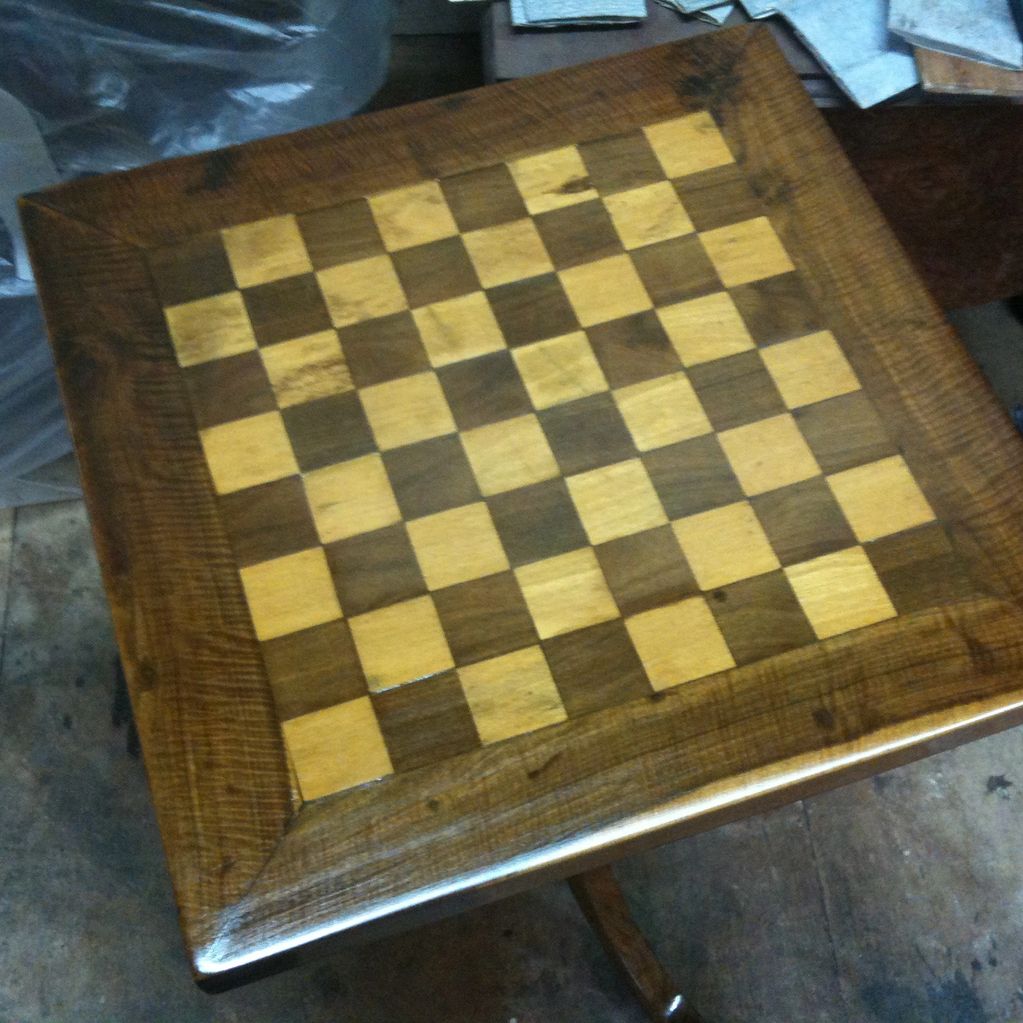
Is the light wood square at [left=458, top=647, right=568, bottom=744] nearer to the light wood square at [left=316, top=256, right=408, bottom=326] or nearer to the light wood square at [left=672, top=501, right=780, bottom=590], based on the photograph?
the light wood square at [left=672, top=501, right=780, bottom=590]

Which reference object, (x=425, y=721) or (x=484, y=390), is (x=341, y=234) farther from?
(x=425, y=721)

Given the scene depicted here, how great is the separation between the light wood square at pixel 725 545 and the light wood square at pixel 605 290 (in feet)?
0.63

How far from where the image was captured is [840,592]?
2.51 feet

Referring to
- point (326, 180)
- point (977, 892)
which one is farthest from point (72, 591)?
point (977, 892)

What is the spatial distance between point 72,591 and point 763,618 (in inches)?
43.7

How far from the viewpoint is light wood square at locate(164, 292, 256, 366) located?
0.86 metres

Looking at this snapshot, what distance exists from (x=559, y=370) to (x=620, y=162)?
0.74 feet

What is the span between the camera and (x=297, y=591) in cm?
76

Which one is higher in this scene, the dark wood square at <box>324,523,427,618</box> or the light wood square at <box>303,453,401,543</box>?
the light wood square at <box>303,453,401,543</box>

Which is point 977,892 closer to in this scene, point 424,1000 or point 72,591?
point 424,1000

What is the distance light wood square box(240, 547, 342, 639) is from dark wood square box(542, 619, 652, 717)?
0.53 ft

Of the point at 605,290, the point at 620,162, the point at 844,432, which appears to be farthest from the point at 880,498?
the point at 620,162

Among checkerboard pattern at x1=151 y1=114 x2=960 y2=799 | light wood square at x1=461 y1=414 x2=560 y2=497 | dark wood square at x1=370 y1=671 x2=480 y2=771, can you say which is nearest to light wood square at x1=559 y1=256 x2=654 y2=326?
checkerboard pattern at x1=151 y1=114 x2=960 y2=799

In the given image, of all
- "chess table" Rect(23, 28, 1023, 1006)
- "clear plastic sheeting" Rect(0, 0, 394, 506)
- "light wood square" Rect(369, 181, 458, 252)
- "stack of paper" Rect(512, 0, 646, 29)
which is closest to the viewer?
"chess table" Rect(23, 28, 1023, 1006)
